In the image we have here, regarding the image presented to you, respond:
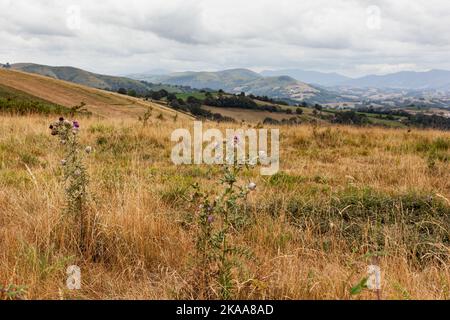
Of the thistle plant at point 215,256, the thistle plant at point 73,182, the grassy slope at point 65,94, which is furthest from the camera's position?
the grassy slope at point 65,94

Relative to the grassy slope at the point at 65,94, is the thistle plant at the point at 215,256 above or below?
below

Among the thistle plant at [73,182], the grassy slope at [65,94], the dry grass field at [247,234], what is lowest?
the dry grass field at [247,234]

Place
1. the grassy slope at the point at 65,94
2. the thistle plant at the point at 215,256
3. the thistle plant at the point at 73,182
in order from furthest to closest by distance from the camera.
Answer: the grassy slope at the point at 65,94, the thistle plant at the point at 73,182, the thistle plant at the point at 215,256

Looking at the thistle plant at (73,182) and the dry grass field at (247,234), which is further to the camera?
the thistle plant at (73,182)

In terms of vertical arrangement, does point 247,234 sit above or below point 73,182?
below

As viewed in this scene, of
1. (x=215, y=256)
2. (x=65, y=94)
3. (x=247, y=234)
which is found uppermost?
(x=65, y=94)

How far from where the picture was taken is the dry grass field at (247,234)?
3016mm

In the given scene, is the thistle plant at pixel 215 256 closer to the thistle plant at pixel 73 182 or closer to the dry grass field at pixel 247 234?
the dry grass field at pixel 247 234

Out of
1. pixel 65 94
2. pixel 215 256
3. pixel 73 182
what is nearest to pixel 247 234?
pixel 215 256

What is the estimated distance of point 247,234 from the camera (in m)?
4.27

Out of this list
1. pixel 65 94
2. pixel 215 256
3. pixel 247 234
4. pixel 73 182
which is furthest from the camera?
pixel 65 94

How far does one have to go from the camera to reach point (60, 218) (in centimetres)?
393

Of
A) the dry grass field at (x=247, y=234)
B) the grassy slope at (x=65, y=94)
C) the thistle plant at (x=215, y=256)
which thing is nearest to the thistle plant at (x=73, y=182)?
the dry grass field at (x=247, y=234)

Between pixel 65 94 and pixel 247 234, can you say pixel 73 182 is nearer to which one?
pixel 247 234
